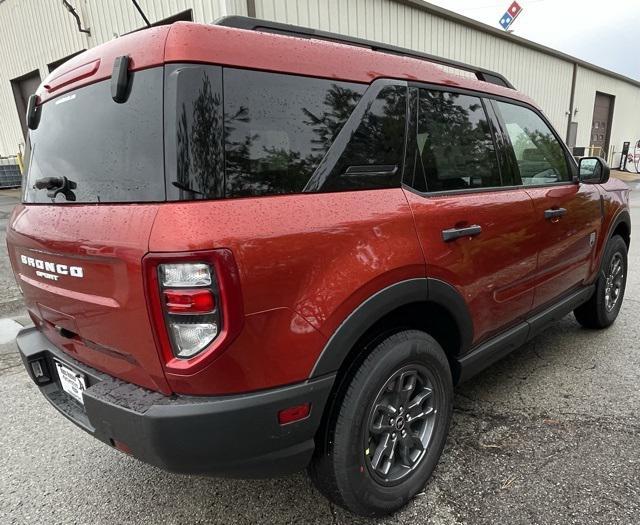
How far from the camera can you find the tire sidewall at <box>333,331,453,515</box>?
5.67ft

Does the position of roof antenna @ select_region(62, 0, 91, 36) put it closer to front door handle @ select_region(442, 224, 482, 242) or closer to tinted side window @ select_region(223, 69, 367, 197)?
tinted side window @ select_region(223, 69, 367, 197)

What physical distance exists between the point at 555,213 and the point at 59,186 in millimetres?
2674

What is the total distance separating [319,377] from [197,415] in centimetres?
43

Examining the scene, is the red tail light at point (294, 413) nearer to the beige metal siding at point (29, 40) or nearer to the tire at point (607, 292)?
the tire at point (607, 292)

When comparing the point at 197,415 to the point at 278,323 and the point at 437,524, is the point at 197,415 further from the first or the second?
the point at 437,524

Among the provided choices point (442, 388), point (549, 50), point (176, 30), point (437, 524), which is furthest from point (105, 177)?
point (549, 50)

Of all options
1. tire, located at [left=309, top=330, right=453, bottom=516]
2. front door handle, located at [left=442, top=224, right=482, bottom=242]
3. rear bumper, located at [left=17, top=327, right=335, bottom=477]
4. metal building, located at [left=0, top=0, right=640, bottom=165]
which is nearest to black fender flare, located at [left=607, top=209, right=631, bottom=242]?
front door handle, located at [left=442, top=224, right=482, bottom=242]

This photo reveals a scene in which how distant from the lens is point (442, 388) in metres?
2.16

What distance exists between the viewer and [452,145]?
7.39 ft

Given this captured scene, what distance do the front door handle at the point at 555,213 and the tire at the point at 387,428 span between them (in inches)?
48.2

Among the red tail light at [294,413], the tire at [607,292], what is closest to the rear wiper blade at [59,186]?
the red tail light at [294,413]

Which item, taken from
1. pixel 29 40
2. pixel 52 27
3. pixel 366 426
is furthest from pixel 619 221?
pixel 29 40

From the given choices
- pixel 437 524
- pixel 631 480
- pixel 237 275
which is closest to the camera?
pixel 237 275

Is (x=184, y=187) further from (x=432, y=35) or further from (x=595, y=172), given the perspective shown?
(x=432, y=35)
